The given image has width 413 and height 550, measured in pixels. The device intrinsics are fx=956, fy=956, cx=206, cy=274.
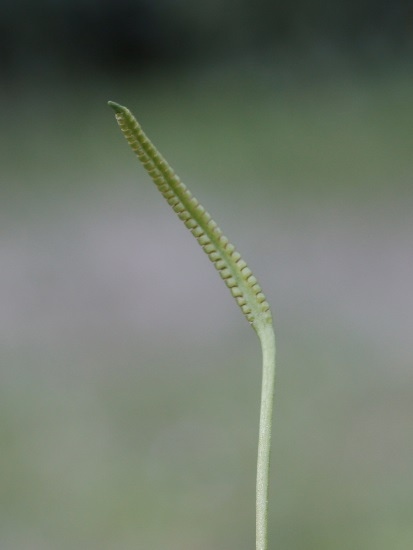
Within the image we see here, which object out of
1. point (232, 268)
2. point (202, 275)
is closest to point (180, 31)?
point (202, 275)

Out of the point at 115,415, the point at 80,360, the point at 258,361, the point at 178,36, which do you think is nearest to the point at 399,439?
the point at 258,361

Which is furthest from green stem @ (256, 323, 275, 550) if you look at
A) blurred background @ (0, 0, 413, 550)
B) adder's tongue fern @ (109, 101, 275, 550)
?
blurred background @ (0, 0, 413, 550)

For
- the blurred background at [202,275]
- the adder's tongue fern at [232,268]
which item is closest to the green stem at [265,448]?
the adder's tongue fern at [232,268]

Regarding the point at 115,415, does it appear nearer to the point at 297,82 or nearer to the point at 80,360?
the point at 80,360

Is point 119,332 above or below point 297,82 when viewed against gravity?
below

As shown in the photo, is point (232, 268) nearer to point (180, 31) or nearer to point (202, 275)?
point (202, 275)

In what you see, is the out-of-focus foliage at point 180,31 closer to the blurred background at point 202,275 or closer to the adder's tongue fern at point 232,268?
the blurred background at point 202,275

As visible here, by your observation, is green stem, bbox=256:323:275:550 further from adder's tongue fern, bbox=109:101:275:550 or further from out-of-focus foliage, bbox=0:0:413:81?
out-of-focus foliage, bbox=0:0:413:81
